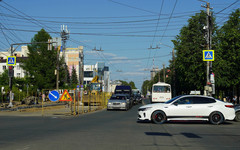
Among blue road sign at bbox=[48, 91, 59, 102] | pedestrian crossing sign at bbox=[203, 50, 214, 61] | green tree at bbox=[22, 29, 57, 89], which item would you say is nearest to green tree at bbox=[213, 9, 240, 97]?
pedestrian crossing sign at bbox=[203, 50, 214, 61]

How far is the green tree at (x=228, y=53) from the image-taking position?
35.8 m

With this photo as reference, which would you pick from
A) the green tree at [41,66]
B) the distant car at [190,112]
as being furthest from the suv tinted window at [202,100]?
the green tree at [41,66]

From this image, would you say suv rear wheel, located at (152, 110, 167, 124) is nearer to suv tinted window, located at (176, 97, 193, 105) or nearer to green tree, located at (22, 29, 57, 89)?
suv tinted window, located at (176, 97, 193, 105)

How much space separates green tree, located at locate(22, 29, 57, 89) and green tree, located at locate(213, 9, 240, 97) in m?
38.6

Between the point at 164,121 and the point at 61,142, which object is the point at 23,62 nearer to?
the point at 164,121

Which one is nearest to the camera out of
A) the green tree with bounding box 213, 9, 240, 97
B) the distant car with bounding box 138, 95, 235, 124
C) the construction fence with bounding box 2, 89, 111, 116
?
the distant car with bounding box 138, 95, 235, 124

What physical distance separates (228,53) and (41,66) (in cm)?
4111

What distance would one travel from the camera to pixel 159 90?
137ft

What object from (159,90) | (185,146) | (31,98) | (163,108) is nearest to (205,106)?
(163,108)

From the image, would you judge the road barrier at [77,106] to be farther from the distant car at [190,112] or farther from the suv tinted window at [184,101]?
the suv tinted window at [184,101]

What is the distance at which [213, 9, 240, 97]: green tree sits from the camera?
35750 millimetres

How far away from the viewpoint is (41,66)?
6631 centimetres

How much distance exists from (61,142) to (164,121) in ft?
25.5

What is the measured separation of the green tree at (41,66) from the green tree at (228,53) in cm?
3865
